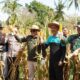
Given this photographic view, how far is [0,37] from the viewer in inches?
290

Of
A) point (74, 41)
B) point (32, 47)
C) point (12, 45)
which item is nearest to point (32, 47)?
point (32, 47)

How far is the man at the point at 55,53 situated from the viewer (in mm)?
6309

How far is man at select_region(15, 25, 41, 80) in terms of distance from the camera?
676cm

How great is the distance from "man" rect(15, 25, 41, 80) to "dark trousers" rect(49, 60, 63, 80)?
46 cm

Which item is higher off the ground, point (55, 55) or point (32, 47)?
point (32, 47)

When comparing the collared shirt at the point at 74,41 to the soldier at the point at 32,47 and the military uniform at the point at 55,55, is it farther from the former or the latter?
the soldier at the point at 32,47

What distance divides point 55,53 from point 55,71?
0.34 metres

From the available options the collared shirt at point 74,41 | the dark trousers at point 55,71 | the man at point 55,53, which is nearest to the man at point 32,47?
the man at point 55,53

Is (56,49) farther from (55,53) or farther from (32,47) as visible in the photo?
(32,47)

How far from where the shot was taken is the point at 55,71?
6473 millimetres

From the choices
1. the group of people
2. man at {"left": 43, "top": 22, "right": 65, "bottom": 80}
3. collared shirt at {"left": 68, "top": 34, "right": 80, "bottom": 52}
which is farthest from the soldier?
collared shirt at {"left": 68, "top": 34, "right": 80, "bottom": 52}

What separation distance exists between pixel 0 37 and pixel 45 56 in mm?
1075

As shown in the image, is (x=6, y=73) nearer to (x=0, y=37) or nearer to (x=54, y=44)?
(x=0, y=37)

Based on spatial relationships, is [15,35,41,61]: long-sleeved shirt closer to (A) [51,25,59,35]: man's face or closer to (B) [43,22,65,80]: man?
(B) [43,22,65,80]: man
